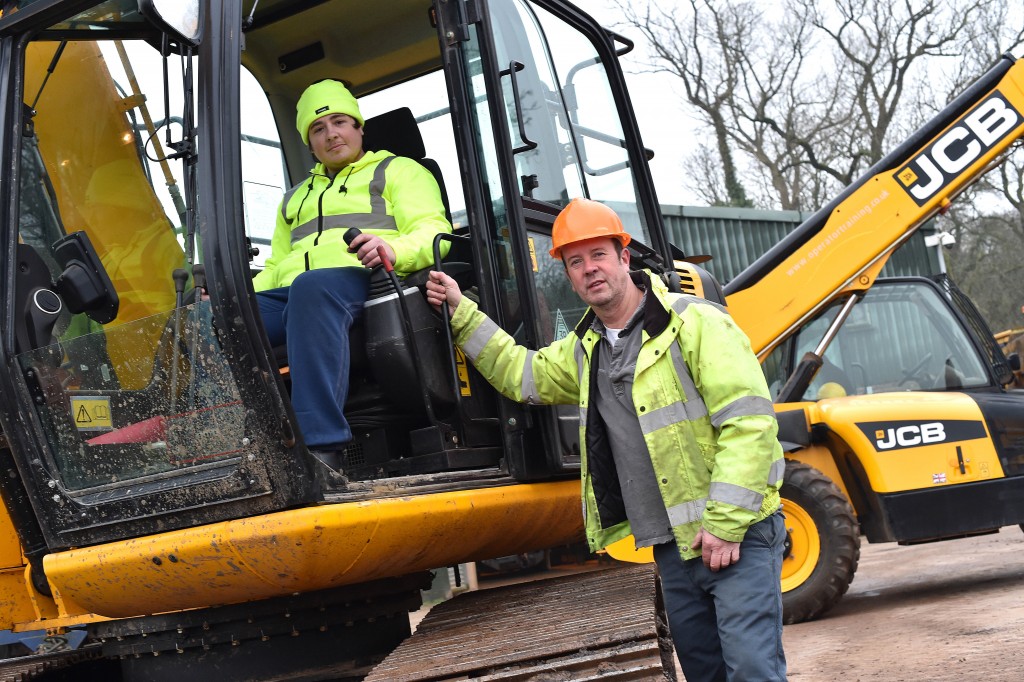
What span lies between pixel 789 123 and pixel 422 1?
20747mm

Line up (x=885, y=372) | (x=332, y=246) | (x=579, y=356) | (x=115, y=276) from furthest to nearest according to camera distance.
Result: (x=885, y=372), (x=332, y=246), (x=115, y=276), (x=579, y=356)

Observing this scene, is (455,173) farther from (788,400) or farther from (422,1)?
(788,400)

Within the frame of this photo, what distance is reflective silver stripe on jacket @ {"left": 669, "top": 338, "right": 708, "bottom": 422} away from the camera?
3.40 metres

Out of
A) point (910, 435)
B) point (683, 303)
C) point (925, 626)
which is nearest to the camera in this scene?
point (683, 303)

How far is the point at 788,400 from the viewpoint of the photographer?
765cm

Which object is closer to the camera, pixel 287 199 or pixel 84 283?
pixel 84 283

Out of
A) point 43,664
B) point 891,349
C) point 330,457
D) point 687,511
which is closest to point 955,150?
point 891,349

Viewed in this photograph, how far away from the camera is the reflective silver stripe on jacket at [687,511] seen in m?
3.33

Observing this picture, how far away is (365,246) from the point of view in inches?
154

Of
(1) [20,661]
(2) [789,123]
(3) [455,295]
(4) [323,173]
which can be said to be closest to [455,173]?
(4) [323,173]

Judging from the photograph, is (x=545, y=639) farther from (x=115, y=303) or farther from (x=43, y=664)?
(x=43, y=664)

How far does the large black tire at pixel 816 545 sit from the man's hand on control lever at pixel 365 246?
12.4 ft

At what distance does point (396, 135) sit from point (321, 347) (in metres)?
1.77

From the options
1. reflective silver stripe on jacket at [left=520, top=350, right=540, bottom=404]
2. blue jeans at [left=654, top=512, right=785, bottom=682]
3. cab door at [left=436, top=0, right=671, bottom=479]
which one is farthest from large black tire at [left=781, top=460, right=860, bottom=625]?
blue jeans at [left=654, top=512, right=785, bottom=682]
